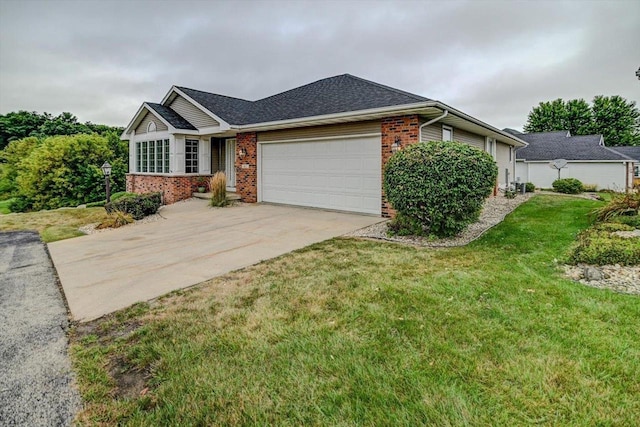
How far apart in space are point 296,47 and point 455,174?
42.2 feet

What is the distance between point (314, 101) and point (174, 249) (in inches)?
286

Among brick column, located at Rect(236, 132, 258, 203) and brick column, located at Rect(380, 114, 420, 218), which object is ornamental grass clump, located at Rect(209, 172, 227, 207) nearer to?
brick column, located at Rect(236, 132, 258, 203)

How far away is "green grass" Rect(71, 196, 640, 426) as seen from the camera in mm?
2045

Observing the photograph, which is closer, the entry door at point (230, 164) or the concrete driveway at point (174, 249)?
the concrete driveway at point (174, 249)

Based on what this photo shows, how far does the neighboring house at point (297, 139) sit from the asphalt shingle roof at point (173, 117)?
5 cm

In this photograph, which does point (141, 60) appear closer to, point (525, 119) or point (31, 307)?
point (31, 307)

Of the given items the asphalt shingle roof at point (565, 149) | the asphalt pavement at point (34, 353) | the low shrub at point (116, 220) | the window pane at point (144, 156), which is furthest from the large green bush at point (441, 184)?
the asphalt shingle roof at point (565, 149)

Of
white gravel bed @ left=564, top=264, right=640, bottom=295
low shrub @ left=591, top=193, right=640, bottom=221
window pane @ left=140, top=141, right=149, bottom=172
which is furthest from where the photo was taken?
window pane @ left=140, top=141, right=149, bottom=172

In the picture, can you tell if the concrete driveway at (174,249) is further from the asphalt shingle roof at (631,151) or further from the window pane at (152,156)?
the asphalt shingle roof at (631,151)

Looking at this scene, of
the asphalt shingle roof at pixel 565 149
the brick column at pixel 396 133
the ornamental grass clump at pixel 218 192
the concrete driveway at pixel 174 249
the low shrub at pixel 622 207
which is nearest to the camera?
the concrete driveway at pixel 174 249

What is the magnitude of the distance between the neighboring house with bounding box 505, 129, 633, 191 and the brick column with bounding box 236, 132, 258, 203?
2250 centimetres

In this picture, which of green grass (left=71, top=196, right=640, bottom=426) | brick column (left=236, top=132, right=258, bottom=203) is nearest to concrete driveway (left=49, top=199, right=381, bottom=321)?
green grass (left=71, top=196, right=640, bottom=426)

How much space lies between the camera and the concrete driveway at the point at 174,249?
443 cm

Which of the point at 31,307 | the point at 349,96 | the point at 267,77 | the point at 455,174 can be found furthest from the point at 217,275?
the point at 267,77
